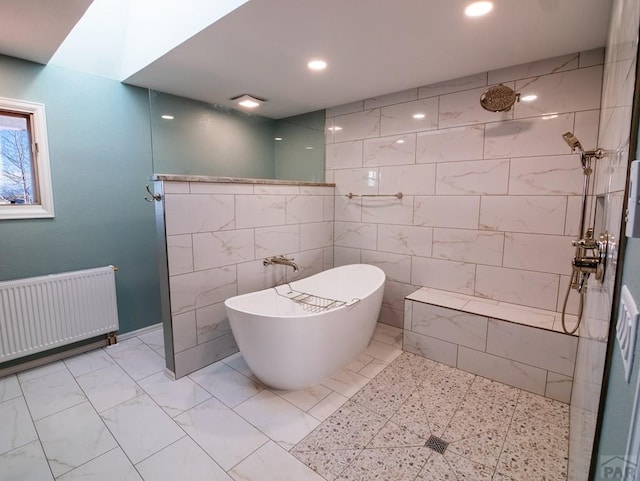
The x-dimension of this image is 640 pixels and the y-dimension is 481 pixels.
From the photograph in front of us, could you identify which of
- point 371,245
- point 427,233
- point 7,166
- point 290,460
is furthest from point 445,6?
point 7,166

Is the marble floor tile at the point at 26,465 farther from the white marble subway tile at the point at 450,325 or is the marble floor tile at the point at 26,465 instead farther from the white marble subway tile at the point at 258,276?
the white marble subway tile at the point at 450,325

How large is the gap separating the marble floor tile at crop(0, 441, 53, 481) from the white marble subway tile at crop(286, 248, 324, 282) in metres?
2.06

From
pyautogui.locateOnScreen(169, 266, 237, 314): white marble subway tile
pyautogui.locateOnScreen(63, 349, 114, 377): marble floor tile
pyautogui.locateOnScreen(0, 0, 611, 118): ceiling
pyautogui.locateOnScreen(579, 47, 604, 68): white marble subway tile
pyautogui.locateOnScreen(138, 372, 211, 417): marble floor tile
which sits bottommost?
pyautogui.locateOnScreen(138, 372, 211, 417): marble floor tile

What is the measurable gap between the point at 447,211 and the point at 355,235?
107 centimetres

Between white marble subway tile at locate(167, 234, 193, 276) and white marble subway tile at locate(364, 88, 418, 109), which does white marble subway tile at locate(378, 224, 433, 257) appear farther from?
white marble subway tile at locate(167, 234, 193, 276)

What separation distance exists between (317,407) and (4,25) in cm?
311

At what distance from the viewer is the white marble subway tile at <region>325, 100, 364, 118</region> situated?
11.1 ft

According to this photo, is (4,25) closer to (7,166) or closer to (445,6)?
(7,166)

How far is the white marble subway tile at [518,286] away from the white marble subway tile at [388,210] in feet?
2.78

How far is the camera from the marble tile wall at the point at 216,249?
90.0 inches

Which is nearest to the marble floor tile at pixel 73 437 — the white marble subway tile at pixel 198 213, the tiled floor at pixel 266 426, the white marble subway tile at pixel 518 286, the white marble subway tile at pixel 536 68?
the tiled floor at pixel 266 426

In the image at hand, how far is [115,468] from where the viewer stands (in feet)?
5.20

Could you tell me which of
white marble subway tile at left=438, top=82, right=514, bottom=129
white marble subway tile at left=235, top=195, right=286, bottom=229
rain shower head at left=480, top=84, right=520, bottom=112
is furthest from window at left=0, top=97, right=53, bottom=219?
rain shower head at left=480, top=84, right=520, bottom=112

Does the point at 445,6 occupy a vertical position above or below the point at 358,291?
above
